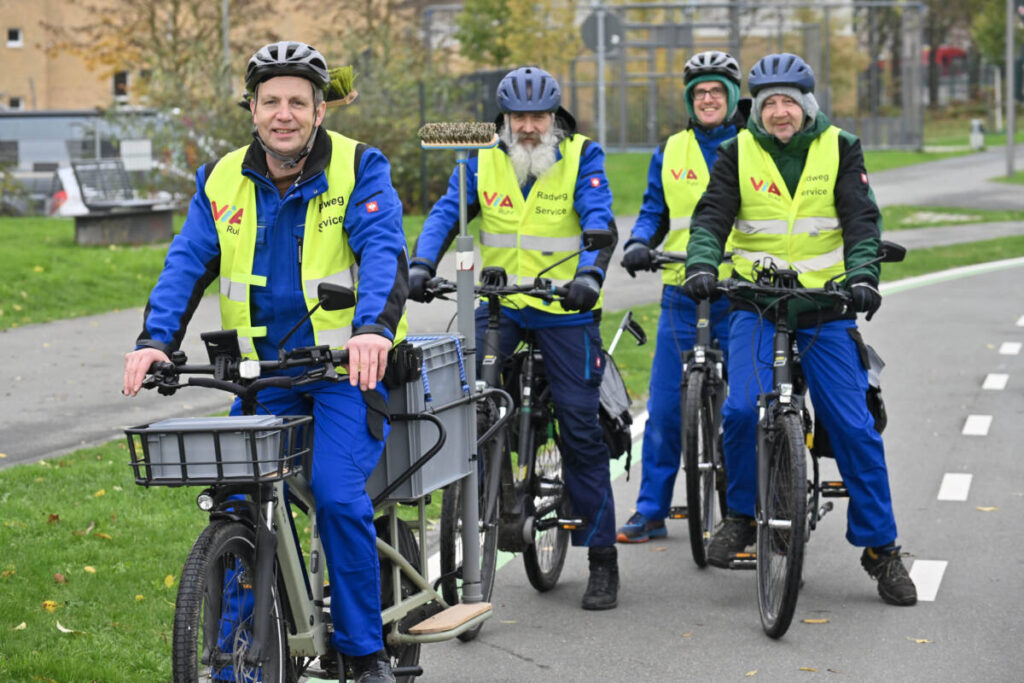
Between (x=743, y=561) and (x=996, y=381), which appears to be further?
(x=996, y=381)

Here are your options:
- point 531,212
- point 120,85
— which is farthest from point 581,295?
point 120,85

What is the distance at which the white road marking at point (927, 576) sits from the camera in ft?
22.5

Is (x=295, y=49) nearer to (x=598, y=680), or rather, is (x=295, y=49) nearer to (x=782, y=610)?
(x=598, y=680)

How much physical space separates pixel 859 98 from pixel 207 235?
147ft

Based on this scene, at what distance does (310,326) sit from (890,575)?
3.00 metres

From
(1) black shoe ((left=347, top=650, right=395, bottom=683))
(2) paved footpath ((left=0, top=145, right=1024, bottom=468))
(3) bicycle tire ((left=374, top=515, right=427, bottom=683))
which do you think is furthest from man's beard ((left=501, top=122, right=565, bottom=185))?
(2) paved footpath ((left=0, top=145, right=1024, bottom=468))

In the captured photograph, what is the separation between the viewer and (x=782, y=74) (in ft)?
21.4

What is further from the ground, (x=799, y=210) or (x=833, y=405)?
(x=799, y=210)

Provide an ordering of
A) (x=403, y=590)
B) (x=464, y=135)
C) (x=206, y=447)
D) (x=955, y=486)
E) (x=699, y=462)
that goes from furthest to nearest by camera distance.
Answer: (x=955, y=486) → (x=699, y=462) → (x=464, y=135) → (x=403, y=590) → (x=206, y=447)

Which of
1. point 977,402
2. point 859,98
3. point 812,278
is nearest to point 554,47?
point 859,98

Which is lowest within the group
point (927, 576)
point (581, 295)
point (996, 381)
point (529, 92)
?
point (927, 576)

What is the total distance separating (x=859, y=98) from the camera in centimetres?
4794

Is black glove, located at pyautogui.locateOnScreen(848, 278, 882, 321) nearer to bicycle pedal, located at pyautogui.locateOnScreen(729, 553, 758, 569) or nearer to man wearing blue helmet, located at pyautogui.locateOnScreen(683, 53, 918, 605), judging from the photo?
man wearing blue helmet, located at pyautogui.locateOnScreen(683, 53, 918, 605)

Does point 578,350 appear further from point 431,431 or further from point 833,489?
point 431,431
